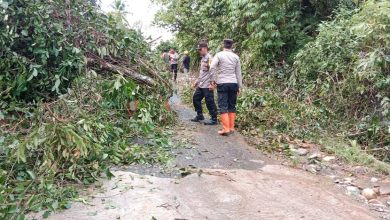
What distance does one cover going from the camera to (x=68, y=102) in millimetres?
5062

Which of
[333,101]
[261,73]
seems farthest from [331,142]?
[261,73]

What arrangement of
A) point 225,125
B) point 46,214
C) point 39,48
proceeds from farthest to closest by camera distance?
point 225,125 < point 39,48 < point 46,214

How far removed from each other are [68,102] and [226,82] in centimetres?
273

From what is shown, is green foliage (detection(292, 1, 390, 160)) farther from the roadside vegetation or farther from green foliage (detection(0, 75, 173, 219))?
green foliage (detection(0, 75, 173, 219))

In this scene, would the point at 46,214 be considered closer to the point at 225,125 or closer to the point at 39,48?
the point at 39,48

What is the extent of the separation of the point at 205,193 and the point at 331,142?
312 cm

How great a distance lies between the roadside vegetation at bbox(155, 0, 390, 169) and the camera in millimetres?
6875

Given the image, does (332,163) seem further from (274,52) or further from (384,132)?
(274,52)

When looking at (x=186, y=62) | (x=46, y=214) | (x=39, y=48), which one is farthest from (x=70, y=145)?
(x=186, y=62)

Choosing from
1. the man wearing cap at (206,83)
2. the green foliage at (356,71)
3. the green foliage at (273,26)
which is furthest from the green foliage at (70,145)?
the green foliage at (273,26)

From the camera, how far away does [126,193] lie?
4055 mm

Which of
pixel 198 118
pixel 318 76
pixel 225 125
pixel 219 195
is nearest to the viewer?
pixel 219 195

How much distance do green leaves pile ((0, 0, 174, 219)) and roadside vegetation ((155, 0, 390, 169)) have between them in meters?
2.03

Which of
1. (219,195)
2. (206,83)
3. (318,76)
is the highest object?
(318,76)
